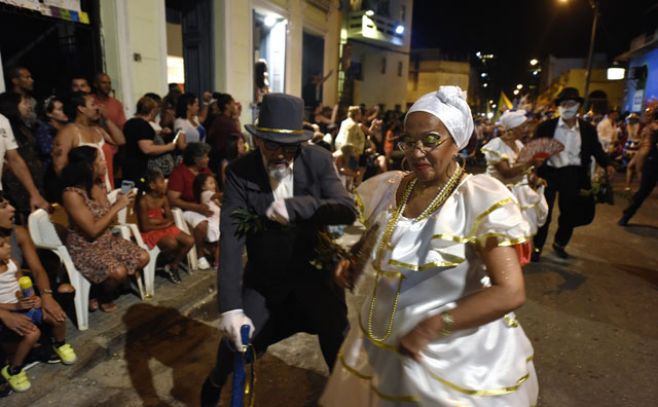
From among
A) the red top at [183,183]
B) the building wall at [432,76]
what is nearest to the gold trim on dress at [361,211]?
the red top at [183,183]

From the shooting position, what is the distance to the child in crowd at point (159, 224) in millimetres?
4922

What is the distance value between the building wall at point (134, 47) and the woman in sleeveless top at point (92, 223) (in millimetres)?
3968

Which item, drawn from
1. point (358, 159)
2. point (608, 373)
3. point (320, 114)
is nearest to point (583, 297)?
point (608, 373)

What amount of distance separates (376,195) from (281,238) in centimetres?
65

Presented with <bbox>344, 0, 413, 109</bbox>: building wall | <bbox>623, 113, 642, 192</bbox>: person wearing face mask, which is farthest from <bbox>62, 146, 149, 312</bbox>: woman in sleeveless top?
<bbox>344, 0, 413, 109</bbox>: building wall

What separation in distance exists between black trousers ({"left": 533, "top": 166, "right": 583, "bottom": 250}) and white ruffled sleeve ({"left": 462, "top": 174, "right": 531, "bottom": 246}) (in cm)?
495

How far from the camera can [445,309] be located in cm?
169

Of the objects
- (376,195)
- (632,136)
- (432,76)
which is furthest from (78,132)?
(432,76)

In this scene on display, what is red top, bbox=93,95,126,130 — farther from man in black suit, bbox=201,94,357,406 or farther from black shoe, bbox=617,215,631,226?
black shoe, bbox=617,215,631,226

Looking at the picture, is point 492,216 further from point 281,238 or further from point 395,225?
point 281,238

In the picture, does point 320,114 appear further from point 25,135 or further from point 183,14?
point 25,135

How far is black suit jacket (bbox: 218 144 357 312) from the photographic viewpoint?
247 centimetres

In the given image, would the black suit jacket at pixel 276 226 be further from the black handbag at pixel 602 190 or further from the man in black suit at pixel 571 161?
the black handbag at pixel 602 190

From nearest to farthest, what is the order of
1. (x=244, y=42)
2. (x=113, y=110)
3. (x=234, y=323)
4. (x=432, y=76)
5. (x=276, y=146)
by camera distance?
(x=234, y=323) → (x=276, y=146) → (x=113, y=110) → (x=244, y=42) → (x=432, y=76)
